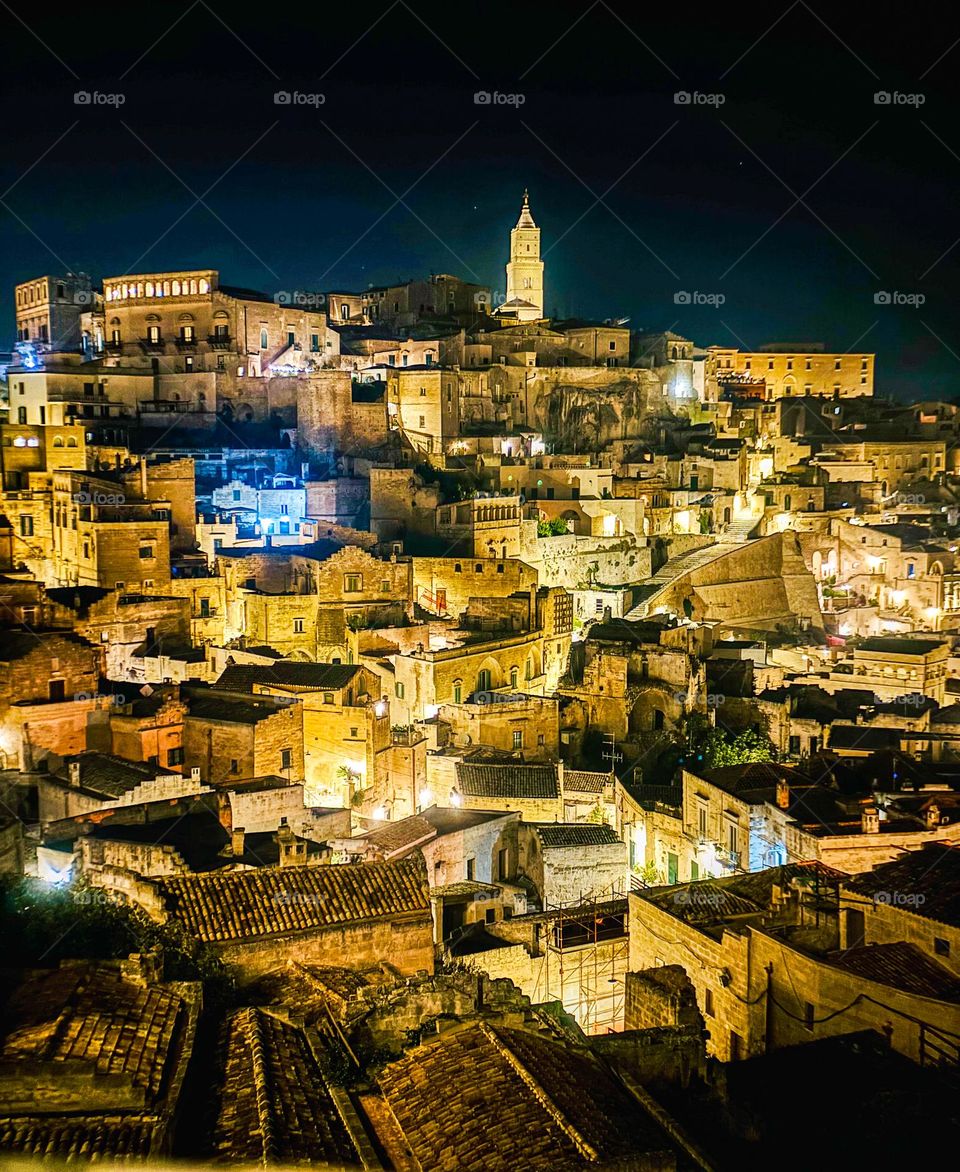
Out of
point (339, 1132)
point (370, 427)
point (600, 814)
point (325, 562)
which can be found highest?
point (370, 427)

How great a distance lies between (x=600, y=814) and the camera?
21422 mm

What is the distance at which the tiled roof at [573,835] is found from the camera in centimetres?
1847

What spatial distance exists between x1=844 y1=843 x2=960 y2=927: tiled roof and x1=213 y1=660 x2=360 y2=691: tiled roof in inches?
440

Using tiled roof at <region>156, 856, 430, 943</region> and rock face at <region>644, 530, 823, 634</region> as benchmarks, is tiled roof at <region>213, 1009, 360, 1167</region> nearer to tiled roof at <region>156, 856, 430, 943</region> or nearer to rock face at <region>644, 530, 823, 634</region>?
tiled roof at <region>156, 856, 430, 943</region>

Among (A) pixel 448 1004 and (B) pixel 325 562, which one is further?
(B) pixel 325 562

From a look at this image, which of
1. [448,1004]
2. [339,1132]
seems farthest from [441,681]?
[339,1132]

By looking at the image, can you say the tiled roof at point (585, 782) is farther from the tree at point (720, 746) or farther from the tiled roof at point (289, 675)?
the tiled roof at point (289, 675)

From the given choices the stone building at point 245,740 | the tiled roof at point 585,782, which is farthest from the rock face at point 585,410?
the stone building at point 245,740

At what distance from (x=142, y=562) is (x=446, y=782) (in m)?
10.5

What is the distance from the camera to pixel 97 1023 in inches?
314

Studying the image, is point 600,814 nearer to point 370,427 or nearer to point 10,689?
point 10,689

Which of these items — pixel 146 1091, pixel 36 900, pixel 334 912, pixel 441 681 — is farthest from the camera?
pixel 441 681

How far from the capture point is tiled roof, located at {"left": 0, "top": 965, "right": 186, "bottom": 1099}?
7422 millimetres

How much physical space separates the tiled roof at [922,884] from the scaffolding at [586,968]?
12.5 feet
